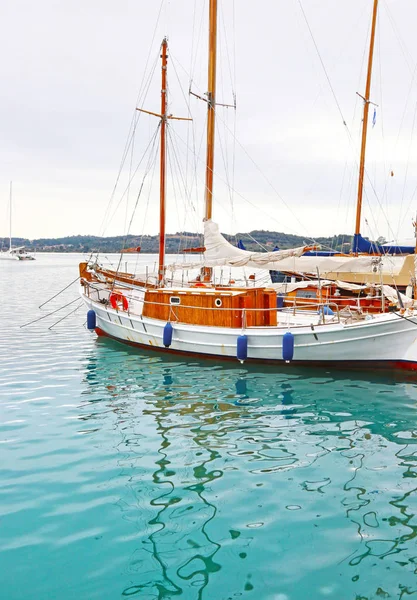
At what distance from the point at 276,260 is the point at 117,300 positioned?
717cm

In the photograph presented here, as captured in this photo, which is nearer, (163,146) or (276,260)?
(276,260)

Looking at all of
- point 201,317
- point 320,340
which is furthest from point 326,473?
point 201,317

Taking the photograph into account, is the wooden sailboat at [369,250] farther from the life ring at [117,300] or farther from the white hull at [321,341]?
the life ring at [117,300]

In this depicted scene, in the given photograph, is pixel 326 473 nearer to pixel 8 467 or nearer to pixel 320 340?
pixel 8 467

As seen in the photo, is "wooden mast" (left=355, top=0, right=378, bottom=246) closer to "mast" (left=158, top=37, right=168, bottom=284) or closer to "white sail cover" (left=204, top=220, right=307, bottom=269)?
"mast" (left=158, top=37, right=168, bottom=284)

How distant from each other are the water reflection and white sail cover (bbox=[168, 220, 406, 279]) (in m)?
5.54

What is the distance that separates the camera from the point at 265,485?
7.73 m

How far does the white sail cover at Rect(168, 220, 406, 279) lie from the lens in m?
18.4

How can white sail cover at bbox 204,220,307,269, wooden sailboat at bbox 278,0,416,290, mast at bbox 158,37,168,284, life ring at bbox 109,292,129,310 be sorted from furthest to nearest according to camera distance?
wooden sailboat at bbox 278,0,416,290 → mast at bbox 158,37,168,284 → life ring at bbox 109,292,129,310 → white sail cover at bbox 204,220,307,269

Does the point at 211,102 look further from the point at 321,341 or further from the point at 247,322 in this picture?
the point at 321,341

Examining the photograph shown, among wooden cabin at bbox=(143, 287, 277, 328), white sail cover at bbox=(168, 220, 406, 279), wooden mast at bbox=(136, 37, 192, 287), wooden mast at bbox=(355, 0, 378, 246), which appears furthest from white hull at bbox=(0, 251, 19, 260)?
wooden cabin at bbox=(143, 287, 277, 328)

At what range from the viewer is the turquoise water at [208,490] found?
550 cm

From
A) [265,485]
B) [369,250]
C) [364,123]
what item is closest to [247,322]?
[265,485]

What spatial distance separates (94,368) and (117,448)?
7570mm
